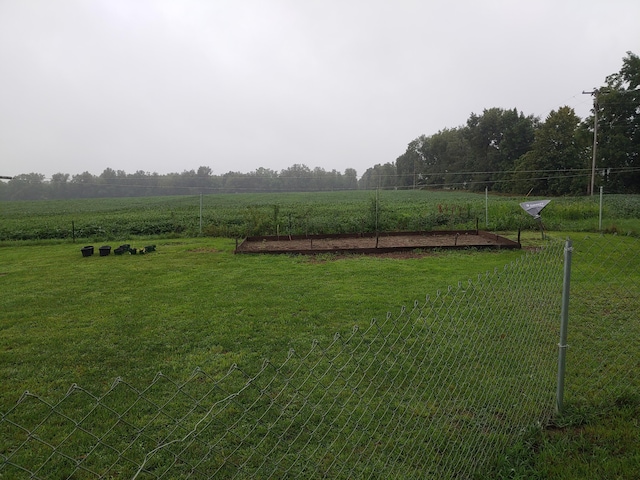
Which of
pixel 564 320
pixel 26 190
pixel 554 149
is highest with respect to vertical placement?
pixel 554 149

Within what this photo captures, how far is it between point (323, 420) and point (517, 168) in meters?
43.3

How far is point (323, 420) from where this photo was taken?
2.81 meters

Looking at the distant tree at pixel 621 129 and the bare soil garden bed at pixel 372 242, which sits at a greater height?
the distant tree at pixel 621 129

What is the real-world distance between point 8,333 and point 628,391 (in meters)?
6.75

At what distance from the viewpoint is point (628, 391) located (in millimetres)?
3158

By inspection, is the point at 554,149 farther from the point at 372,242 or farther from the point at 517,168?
the point at 372,242

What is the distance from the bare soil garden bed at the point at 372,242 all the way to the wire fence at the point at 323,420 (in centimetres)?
602

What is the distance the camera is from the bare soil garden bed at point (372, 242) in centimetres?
1008

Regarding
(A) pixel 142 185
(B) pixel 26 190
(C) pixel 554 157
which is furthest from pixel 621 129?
(B) pixel 26 190

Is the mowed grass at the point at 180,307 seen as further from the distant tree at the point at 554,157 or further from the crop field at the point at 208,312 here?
the distant tree at the point at 554,157

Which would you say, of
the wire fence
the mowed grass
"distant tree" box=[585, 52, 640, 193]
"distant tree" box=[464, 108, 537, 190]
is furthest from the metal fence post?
"distant tree" box=[464, 108, 537, 190]

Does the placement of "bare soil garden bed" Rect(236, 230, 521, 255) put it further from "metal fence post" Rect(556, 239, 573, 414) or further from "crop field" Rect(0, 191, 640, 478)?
"metal fence post" Rect(556, 239, 573, 414)

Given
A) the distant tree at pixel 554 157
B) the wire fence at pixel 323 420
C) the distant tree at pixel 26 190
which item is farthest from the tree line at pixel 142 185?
the wire fence at pixel 323 420

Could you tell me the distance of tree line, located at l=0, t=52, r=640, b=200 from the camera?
91.0 feet
